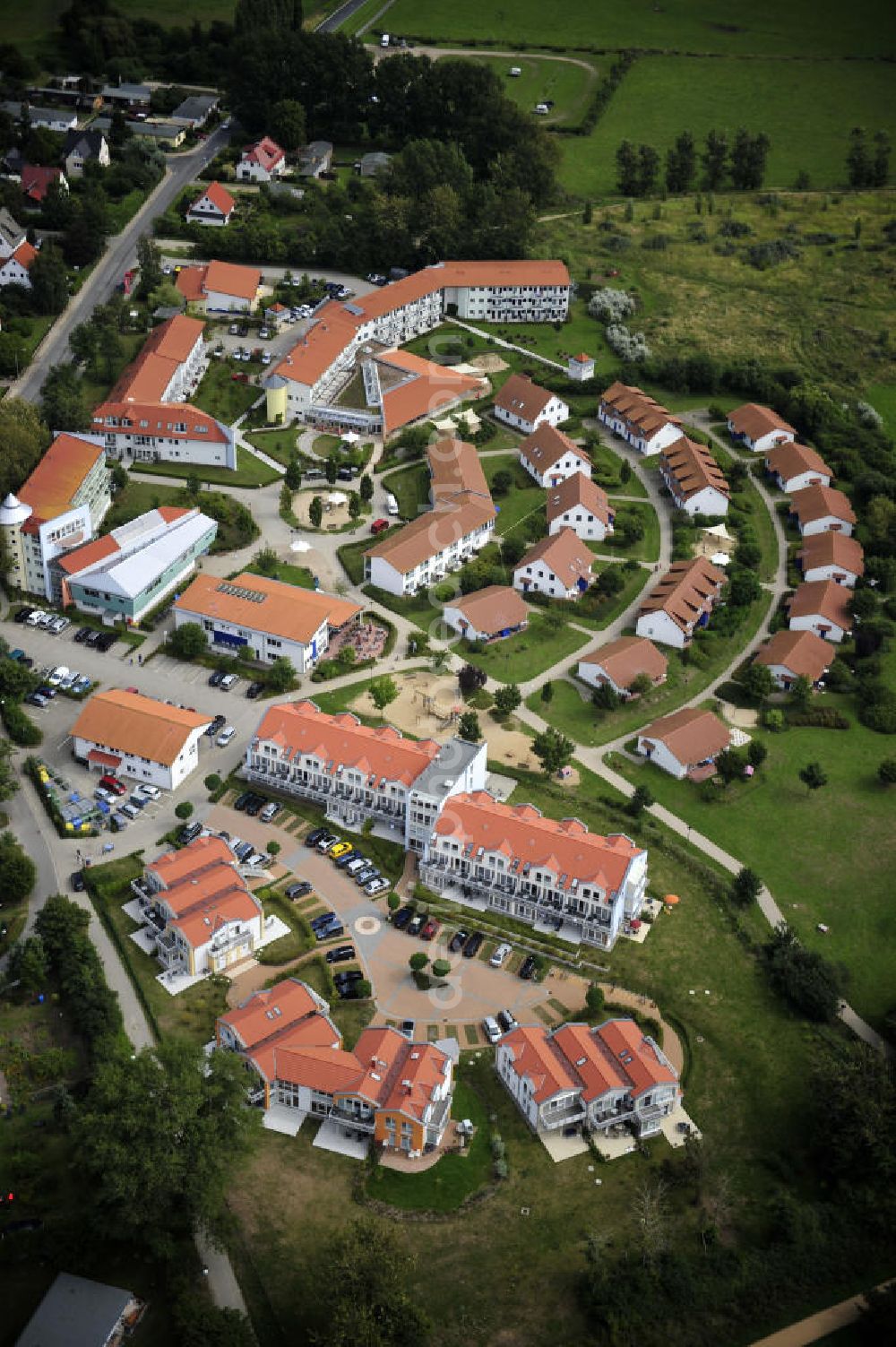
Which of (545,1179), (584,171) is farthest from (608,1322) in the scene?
(584,171)

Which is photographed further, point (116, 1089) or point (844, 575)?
point (844, 575)

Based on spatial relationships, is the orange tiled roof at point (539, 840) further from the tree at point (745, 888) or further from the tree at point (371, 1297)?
the tree at point (371, 1297)

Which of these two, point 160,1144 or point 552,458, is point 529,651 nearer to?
point 552,458

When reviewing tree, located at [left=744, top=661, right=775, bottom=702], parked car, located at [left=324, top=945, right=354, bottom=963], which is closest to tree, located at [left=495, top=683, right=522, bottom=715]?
tree, located at [left=744, top=661, right=775, bottom=702]

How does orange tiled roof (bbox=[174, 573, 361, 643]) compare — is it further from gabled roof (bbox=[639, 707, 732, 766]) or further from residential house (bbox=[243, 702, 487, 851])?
gabled roof (bbox=[639, 707, 732, 766])

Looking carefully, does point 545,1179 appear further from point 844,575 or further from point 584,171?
point 584,171
